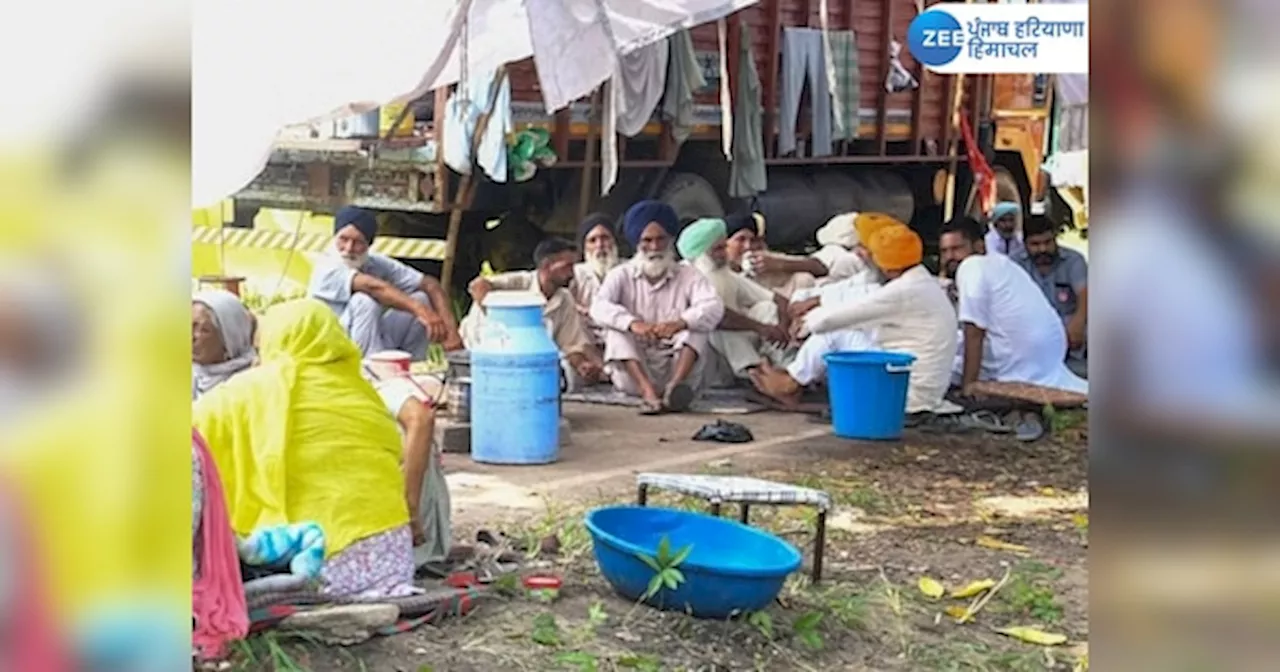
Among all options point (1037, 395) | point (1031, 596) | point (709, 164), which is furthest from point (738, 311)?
point (1031, 596)

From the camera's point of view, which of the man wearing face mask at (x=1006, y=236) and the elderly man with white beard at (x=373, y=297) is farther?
the man wearing face mask at (x=1006, y=236)

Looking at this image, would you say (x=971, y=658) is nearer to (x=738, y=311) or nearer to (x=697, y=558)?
(x=697, y=558)

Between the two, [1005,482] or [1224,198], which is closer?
[1224,198]

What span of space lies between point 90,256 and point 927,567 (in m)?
4.71

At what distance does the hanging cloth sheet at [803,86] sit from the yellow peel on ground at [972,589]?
7054mm

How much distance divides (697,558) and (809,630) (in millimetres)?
422

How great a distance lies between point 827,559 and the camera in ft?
19.6

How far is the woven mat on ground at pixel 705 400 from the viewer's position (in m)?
8.77

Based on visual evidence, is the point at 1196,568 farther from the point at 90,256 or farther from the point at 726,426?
the point at 726,426

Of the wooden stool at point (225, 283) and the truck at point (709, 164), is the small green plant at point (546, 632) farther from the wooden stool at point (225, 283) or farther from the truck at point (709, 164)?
the truck at point (709, 164)

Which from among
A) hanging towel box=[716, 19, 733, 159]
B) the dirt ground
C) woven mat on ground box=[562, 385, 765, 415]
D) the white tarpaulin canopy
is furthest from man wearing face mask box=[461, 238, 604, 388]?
hanging towel box=[716, 19, 733, 159]

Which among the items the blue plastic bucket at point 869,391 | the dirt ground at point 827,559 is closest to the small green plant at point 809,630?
the dirt ground at point 827,559

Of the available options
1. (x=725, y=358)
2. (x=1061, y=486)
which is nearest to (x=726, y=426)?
(x=725, y=358)

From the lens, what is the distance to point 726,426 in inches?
319
